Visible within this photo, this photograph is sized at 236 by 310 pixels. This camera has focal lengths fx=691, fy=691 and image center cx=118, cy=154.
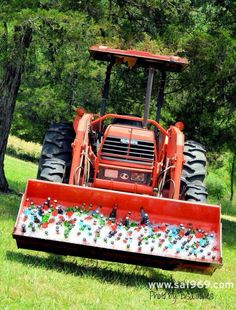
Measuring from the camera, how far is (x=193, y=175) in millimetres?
9516

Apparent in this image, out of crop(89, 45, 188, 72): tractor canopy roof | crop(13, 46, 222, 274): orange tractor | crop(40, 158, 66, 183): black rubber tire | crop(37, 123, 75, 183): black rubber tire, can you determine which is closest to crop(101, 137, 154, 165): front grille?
crop(13, 46, 222, 274): orange tractor

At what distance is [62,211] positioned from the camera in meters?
7.75

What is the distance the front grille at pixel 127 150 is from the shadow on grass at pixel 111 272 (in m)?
1.39

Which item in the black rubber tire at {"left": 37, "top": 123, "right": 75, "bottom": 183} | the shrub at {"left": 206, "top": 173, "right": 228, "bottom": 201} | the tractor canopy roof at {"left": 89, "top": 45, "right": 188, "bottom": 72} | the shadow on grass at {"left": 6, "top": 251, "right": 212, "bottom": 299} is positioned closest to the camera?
the shadow on grass at {"left": 6, "top": 251, "right": 212, "bottom": 299}

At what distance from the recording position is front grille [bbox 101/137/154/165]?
356 inches

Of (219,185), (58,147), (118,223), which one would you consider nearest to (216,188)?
(219,185)

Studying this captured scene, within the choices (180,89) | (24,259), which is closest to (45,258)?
(24,259)

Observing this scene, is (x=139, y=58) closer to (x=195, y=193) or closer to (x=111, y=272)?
(x=195, y=193)

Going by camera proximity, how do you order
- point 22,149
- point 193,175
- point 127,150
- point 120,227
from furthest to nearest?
point 22,149 < point 193,175 < point 127,150 < point 120,227

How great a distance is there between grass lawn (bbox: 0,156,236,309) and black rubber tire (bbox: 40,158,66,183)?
967mm

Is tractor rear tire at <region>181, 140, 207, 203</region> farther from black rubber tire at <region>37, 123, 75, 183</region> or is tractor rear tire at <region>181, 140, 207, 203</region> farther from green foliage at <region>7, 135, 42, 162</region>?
green foliage at <region>7, 135, 42, 162</region>

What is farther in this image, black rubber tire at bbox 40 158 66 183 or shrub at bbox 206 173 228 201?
shrub at bbox 206 173 228 201

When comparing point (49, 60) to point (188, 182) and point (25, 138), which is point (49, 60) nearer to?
point (188, 182)

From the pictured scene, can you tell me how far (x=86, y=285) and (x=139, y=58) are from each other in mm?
3732
